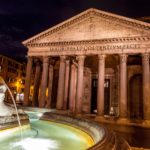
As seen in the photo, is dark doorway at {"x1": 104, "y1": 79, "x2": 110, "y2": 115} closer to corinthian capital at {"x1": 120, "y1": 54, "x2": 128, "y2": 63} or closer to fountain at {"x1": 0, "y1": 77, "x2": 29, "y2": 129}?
corinthian capital at {"x1": 120, "y1": 54, "x2": 128, "y2": 63}

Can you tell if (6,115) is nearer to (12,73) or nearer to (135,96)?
(135,96)

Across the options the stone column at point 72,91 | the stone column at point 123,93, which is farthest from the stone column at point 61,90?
the stone column at point 123,93

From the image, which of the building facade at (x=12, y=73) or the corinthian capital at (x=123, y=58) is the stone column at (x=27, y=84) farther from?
the building facade at (x=12, y=73)

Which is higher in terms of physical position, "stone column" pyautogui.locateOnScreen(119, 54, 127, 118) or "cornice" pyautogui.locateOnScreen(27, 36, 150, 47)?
"cornice" pyautogui.locateOnScreen(27, 36, 150, 47)

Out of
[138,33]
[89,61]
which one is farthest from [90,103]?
[138,33]

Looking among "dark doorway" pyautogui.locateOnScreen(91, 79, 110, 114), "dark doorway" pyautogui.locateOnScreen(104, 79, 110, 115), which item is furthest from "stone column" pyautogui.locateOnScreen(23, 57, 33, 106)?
"dark doorway" pyautogui.locateOnScreen(104, 79, 110, 115)

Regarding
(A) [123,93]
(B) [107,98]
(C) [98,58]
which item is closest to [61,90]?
(C) [98,58]

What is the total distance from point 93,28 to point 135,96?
401 inches

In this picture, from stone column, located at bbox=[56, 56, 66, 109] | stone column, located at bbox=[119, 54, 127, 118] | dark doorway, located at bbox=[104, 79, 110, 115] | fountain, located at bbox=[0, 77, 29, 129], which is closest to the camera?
fountain, located at bbox=[0, 77, 29, 129]

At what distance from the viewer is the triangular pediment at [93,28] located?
17362 millimetres

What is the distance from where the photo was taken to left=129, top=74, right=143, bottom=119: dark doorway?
74.3 feet

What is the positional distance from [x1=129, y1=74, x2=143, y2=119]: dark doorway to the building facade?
28918mm

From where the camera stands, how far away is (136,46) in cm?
1712

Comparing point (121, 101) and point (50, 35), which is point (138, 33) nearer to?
point (121, 101)
